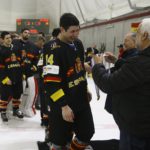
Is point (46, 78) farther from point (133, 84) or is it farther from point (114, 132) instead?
point (114, 132)

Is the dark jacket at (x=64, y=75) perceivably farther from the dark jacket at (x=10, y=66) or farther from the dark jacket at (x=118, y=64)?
the dark jacket at (x=10, y=66)

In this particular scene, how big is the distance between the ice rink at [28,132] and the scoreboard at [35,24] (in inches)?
594

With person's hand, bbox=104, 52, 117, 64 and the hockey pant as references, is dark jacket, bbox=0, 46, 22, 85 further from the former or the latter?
person's hand, bbox=104, 52, 117, 64

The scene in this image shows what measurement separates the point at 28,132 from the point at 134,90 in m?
2.95

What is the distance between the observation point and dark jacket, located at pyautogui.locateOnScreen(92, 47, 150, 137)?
1.87 metres

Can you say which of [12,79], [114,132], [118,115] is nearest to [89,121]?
[118,115]

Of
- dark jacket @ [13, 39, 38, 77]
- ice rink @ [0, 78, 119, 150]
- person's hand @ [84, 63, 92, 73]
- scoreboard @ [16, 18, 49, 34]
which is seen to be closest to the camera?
person's hand @ [84, 63, 92, 73]

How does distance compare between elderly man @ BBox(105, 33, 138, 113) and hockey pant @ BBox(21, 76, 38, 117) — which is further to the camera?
hockey pant @ BBox(21, 76, 38, 117)

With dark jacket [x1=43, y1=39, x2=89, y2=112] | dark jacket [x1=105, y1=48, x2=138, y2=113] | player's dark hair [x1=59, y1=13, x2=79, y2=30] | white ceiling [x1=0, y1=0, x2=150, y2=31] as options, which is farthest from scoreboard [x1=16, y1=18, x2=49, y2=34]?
player's dark hair [x1=59, y1=13, x2=79, y2=30]

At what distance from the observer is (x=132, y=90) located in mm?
1955

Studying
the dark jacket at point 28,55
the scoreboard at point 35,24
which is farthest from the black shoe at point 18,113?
the scoreboard at point 35,24

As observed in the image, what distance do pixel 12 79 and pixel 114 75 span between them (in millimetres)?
3423

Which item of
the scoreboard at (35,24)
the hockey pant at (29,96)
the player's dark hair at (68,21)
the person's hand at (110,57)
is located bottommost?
the hockey pant at (29,96)

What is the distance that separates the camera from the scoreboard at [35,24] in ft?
67.0
